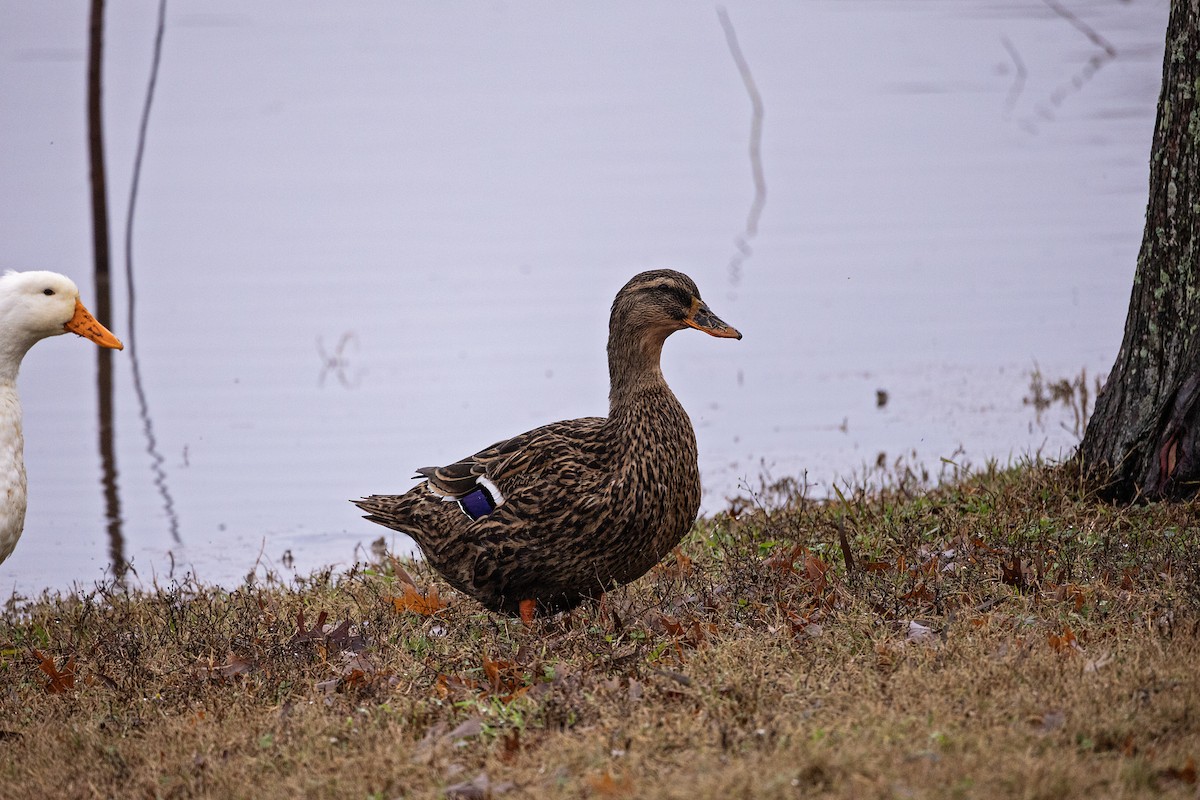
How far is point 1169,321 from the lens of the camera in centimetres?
731

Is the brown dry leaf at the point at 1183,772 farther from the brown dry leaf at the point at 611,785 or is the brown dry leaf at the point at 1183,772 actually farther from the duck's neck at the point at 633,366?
the duck's neck at the point at 633,366

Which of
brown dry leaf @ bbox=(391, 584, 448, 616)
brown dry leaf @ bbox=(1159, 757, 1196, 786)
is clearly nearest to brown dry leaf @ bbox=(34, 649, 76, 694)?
brown dry leaf @ bbox=(391, 584, 448, 616)

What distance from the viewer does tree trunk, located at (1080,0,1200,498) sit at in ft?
23.7

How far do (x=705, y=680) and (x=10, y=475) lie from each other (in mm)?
3418

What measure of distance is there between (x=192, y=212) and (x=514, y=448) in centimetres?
1476

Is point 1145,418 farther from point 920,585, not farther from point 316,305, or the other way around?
point 316,305

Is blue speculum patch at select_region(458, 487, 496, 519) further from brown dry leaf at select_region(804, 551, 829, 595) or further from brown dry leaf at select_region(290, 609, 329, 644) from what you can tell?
brown dry leaf at select_region(804, 551, 829, 595)

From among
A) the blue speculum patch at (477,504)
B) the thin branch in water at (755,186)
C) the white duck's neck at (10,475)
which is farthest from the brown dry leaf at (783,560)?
the thin branch in water at (755,186)

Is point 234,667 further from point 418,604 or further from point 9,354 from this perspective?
point 9,354

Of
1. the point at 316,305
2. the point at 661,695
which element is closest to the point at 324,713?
the point at 661,695

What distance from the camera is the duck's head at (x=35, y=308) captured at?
23.4 ft

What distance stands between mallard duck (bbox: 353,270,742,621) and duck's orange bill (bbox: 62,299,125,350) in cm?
209

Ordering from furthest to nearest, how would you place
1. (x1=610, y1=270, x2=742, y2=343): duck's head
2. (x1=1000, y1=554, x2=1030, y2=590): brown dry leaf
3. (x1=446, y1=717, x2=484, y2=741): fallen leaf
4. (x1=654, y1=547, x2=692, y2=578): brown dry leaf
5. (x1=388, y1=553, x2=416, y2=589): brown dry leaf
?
1. (x1=388, y1=553, x2=416, y2=589): brown dry leaf
2. (x1=654, y1=547, x2=692, y2=578): brown dry leaf
3. (x1=610, y1=270, x2=742, y2=343): duck's head
4. (x1=1000, y1=554, x2=1030, y2=590): brown dry leaf
5. (x1=446, y1=717, x2=484, y2=741): fallen leaf

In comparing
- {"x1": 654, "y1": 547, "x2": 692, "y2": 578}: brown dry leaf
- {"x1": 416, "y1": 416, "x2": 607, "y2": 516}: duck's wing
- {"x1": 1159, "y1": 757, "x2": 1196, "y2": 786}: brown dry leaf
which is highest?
{"x1": 416, "y1": 416, "x2": 607, "y2": 516}: duck's wing
